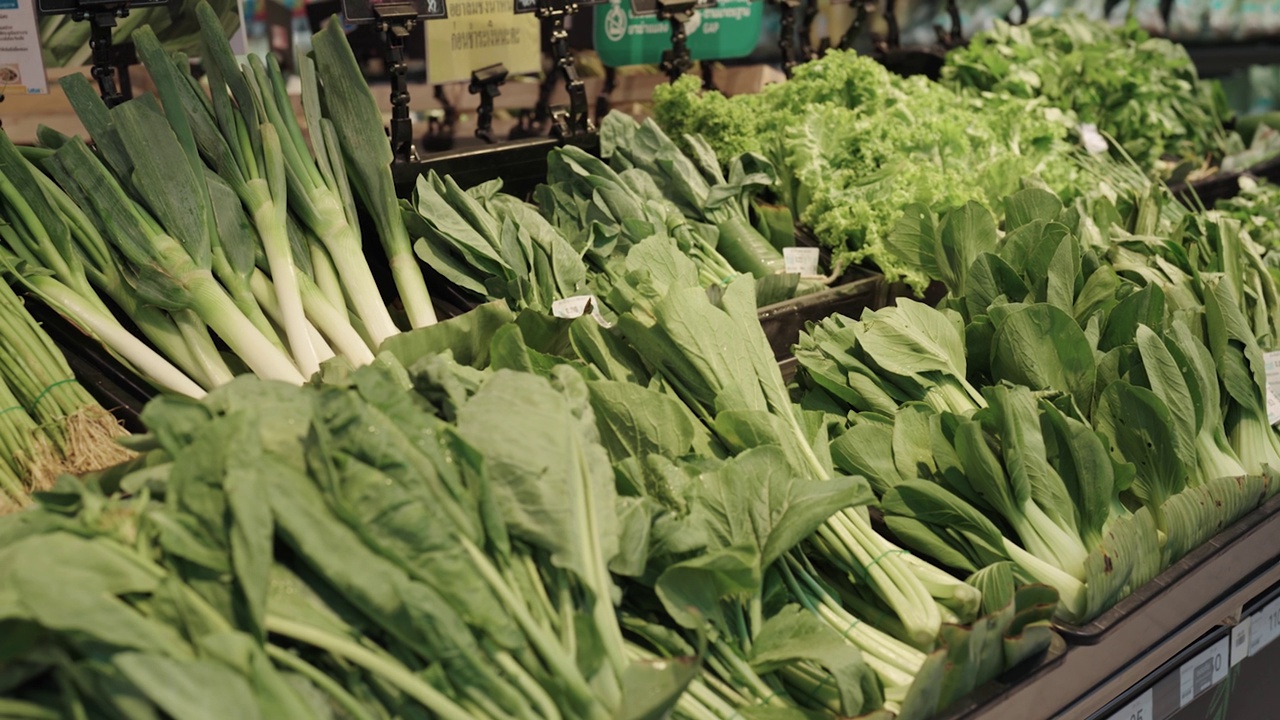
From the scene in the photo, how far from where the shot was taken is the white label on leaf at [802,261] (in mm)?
2277

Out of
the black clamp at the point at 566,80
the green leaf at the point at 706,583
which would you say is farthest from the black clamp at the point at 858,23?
the green leaf at the point at 706,583

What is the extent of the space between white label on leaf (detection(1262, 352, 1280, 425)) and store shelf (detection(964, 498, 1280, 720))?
222 millimetres

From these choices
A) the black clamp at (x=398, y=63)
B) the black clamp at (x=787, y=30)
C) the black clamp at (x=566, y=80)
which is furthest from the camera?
the black clamp at (x=787, y=30)

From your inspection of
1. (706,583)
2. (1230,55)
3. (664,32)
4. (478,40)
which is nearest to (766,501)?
(706,583)

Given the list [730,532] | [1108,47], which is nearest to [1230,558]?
[730,532]

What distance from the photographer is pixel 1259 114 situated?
3.91 m

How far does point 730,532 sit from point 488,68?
5.36 feet

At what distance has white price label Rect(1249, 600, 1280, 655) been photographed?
5.71 feet

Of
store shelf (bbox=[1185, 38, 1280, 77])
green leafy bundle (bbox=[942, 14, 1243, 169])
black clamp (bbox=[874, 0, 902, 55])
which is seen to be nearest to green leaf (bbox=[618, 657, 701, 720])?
green leafy bundle (bbox=[942, 14, 1243, 169])

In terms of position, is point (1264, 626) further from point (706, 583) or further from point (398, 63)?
point (398, 63)

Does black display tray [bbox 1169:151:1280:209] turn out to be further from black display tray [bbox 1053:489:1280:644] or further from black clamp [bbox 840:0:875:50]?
black display tray [bbox 1053:489:1280:644]

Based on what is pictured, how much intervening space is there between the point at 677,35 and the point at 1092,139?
58.2 inches

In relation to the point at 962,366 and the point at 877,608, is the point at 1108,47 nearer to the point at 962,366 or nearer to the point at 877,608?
the point at 962,366

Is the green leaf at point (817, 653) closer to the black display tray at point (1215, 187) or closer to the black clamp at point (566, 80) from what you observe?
the black clamp at point (566, 80)
